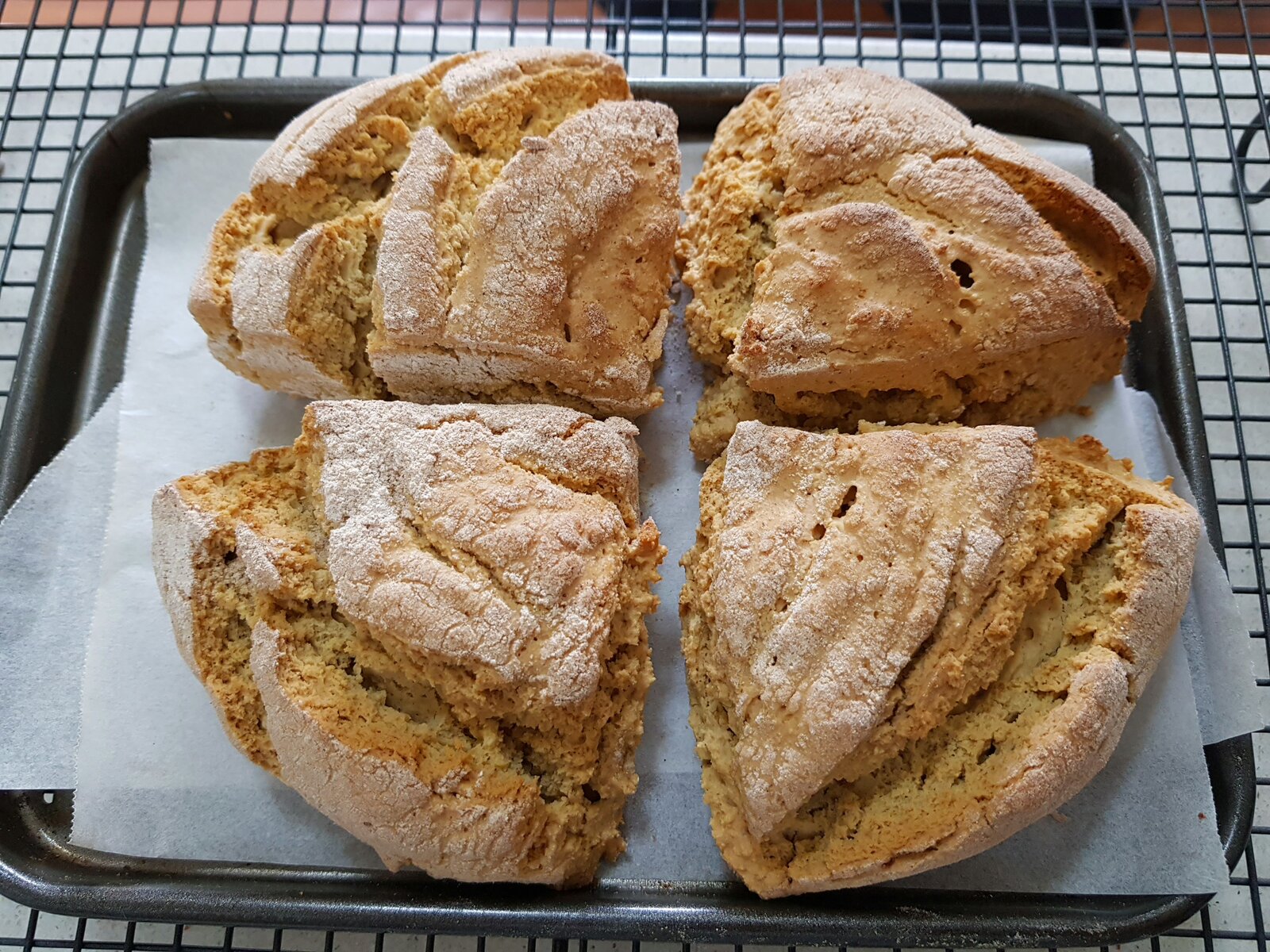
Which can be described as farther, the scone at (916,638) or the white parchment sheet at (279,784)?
the white parchment sheet at (279,784)

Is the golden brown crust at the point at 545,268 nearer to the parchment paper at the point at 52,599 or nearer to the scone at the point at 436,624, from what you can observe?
the scone at the point at 436,624

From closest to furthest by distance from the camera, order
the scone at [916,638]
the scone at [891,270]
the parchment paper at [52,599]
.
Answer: the scone at [916,638] → the scone at [891,270] → the parchment paper at [52,599]

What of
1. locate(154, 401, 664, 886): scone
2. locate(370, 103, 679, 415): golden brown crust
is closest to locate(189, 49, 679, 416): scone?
locate(370, 103, 679, 415): golden brown crust

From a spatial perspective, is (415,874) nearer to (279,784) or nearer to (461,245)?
(279,784)

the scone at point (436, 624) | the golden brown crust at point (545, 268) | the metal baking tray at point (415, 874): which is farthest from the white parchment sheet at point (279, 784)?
the golden brown crust at point (545, 268)

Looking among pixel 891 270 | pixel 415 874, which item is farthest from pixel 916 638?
pixel 415 874

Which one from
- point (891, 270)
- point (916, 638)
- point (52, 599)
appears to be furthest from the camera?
point (52, 599)
